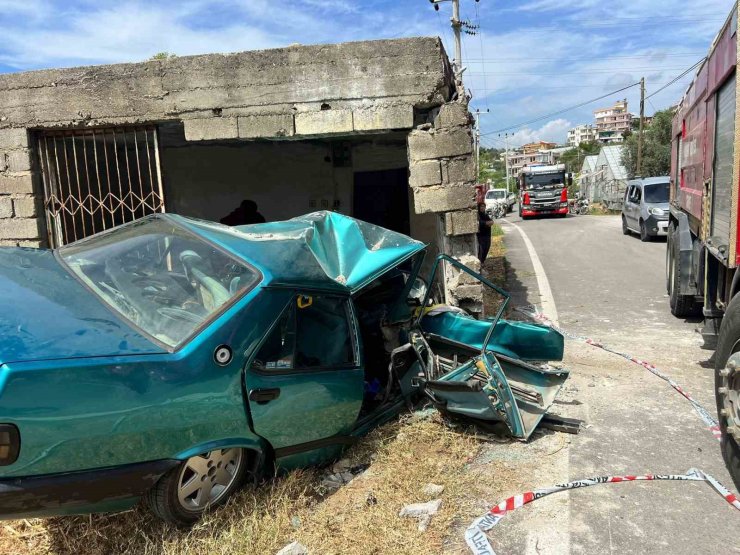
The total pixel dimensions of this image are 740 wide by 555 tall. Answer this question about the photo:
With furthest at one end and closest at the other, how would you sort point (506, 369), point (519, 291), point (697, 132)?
point (519, 291) → point (697, 132) → point (506, 369)

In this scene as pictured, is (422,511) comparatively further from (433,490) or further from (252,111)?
(252,111)

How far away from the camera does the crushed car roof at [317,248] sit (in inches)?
130

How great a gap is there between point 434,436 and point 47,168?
5.50m

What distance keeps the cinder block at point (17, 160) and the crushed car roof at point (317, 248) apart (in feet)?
12.0

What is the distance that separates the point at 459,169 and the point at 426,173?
1.14 ft

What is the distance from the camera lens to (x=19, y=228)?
6.49 meters

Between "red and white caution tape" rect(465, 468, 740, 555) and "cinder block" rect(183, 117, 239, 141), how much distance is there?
4.66 metres

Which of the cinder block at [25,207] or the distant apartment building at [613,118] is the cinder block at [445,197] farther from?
the distant apartment building at [613,118]

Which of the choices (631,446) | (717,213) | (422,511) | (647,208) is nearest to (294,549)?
(422,511)

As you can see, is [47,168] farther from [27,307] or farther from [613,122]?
[613,122]

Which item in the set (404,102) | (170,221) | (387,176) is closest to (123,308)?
(170,221)

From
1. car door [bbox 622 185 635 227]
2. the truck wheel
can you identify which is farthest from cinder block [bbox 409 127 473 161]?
car door [bbox 622 185 635 227]

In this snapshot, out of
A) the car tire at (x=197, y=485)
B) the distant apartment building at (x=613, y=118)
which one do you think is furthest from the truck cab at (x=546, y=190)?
the distant apartment building at (x=613, y=118)

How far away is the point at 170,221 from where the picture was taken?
3.76m
